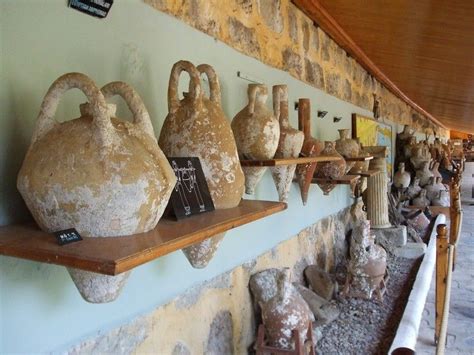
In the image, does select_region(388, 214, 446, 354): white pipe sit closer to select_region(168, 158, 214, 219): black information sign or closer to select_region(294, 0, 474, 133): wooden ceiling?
select_region(168, 158, 214, 219): black information sign

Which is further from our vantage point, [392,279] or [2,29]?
[392,279]

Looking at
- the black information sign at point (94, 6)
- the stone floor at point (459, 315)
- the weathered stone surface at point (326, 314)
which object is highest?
the black information sign at point (94, 6)

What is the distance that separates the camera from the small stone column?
3461 millimetres

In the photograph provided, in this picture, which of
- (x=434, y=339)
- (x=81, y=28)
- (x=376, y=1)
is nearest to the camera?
(x=81, y=28)

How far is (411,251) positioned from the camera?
130 inches

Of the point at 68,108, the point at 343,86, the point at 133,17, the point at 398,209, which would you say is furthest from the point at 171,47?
the point at 398,209

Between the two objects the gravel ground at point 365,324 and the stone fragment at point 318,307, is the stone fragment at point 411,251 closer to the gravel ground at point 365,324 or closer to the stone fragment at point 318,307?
the gravel ground at point 365,324

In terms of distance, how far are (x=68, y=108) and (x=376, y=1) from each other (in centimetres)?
174

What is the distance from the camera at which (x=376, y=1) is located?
2014 mm

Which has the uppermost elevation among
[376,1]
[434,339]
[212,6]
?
[376,1]

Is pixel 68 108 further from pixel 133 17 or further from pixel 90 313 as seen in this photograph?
pixel 90 313

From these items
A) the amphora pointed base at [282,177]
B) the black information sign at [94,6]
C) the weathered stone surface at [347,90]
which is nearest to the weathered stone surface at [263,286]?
the amphora pointed base at [282,177]

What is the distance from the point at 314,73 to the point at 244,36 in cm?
93

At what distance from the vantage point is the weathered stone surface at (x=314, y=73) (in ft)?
7.48
